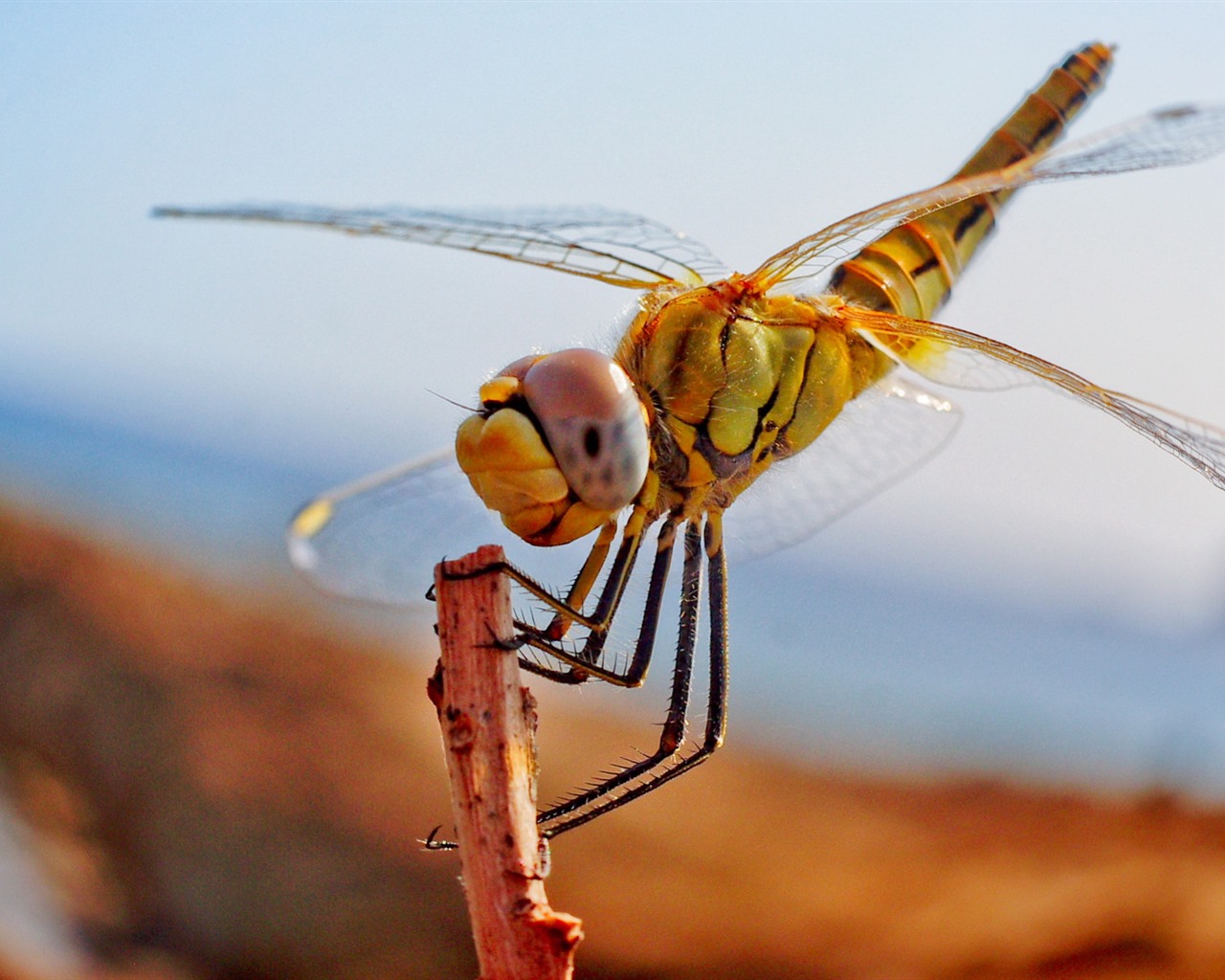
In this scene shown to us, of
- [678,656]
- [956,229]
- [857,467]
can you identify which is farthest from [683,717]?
[956,229]

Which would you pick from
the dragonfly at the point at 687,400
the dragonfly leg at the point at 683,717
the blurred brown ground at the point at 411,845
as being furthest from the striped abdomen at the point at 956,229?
the blurred brown ground at the point at 411,845

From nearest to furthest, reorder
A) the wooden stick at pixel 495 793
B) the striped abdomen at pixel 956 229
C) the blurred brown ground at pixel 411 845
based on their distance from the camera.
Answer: the wooden stick at pixel 495 793 < the striped abdomen at pixel 956 229 < the blurred brown ground at pixel 411 845

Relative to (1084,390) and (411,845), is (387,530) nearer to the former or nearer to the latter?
(1084,390)

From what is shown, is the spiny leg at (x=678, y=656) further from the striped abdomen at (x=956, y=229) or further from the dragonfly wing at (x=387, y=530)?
the striped abdomen at (x=956, y=229)

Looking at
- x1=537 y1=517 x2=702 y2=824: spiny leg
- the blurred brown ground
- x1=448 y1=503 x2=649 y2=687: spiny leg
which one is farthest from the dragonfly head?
the blurred brown ground

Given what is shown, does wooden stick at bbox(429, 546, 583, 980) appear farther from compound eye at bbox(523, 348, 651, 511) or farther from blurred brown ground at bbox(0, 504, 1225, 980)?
blurred brown ground at bbox(0, 504, 1225, 980)

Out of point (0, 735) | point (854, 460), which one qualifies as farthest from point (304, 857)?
point (854, 460)
